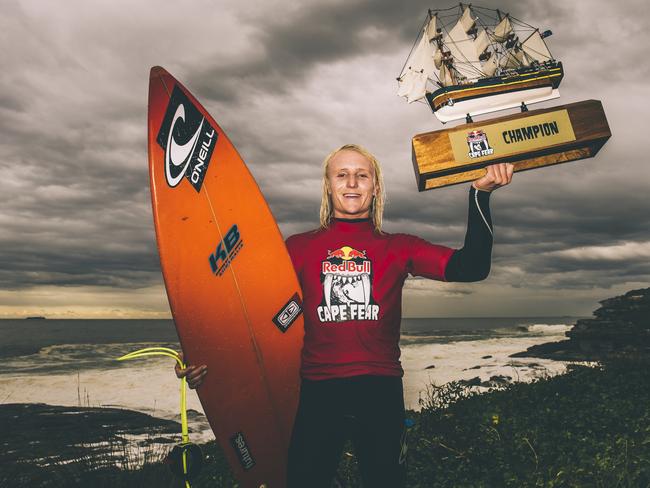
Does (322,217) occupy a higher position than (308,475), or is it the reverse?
(322,217)

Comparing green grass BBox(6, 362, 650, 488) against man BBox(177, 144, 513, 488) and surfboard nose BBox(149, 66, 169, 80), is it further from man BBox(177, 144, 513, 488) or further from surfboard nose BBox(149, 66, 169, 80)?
surfboard nose BBox(149, 66, 169, 80)

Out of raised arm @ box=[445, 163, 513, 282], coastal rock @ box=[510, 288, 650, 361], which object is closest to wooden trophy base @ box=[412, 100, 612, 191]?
raised arm @ box=[445, 163, 513, 282]

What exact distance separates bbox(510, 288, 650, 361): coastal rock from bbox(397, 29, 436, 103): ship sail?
11.4 metres

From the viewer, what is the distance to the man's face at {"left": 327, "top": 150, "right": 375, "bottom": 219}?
92.8 inches

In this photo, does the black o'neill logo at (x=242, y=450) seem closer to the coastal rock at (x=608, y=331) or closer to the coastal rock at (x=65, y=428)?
the coastal rock at (x=65, y=428)

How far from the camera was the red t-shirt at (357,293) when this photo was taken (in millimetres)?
2027

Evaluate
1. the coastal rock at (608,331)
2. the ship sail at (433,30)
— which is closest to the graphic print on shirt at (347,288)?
the coastal rock at (608,331)

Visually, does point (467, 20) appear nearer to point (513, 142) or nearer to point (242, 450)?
point (513, 142)

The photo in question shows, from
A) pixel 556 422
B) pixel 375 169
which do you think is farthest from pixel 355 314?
pixel 556 422

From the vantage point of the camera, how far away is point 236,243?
2889mm

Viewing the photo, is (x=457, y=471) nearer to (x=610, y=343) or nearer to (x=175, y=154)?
(x=175, y=154)

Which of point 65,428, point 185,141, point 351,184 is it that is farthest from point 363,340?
point 65,428

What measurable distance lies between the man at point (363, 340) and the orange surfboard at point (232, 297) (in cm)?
54

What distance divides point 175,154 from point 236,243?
0.70 meters
